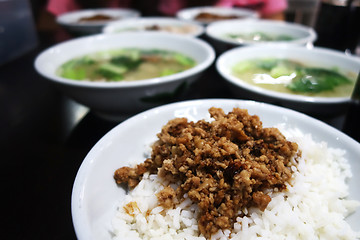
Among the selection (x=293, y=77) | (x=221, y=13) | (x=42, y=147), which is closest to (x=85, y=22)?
(x=221, y=13)

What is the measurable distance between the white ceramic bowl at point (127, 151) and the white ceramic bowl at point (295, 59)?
0.12 meters

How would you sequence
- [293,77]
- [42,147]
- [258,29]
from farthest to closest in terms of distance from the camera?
1. [258,29]
2. [293,77]
3. [42,147]

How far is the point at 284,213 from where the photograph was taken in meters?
1.02

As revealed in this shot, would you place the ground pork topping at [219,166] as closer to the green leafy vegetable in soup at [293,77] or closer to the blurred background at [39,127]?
the blurred background at [39,127]

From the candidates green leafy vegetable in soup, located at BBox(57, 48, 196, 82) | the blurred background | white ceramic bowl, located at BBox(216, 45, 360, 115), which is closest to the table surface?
the blurred background

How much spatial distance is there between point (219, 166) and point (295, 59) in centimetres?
175

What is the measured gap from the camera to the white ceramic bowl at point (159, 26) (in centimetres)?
340

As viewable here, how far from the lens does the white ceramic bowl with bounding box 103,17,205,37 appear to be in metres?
3.40

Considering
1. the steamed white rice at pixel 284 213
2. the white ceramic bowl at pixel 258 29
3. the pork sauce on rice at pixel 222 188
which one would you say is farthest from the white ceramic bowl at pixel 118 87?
the white ceramic bowl at pixel 258 29

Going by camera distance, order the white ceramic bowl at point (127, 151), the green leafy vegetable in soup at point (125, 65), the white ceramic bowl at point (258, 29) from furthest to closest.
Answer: the white ceramic bowl at point (258, 29) → the green leafy vegetable in soup at point (125, 65) → the white ceramic bowl at point (127, 151)

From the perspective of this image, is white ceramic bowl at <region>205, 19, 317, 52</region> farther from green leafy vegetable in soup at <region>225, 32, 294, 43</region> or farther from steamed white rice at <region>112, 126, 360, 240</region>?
steamed white rice at <region>112, 126, 360, 240</region>

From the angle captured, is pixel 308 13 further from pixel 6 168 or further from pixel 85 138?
pixel 6 168

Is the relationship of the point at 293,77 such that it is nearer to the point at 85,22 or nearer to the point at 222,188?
the point at 222,188

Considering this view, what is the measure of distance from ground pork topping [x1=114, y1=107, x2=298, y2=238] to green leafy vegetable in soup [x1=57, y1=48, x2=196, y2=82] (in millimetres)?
1086
